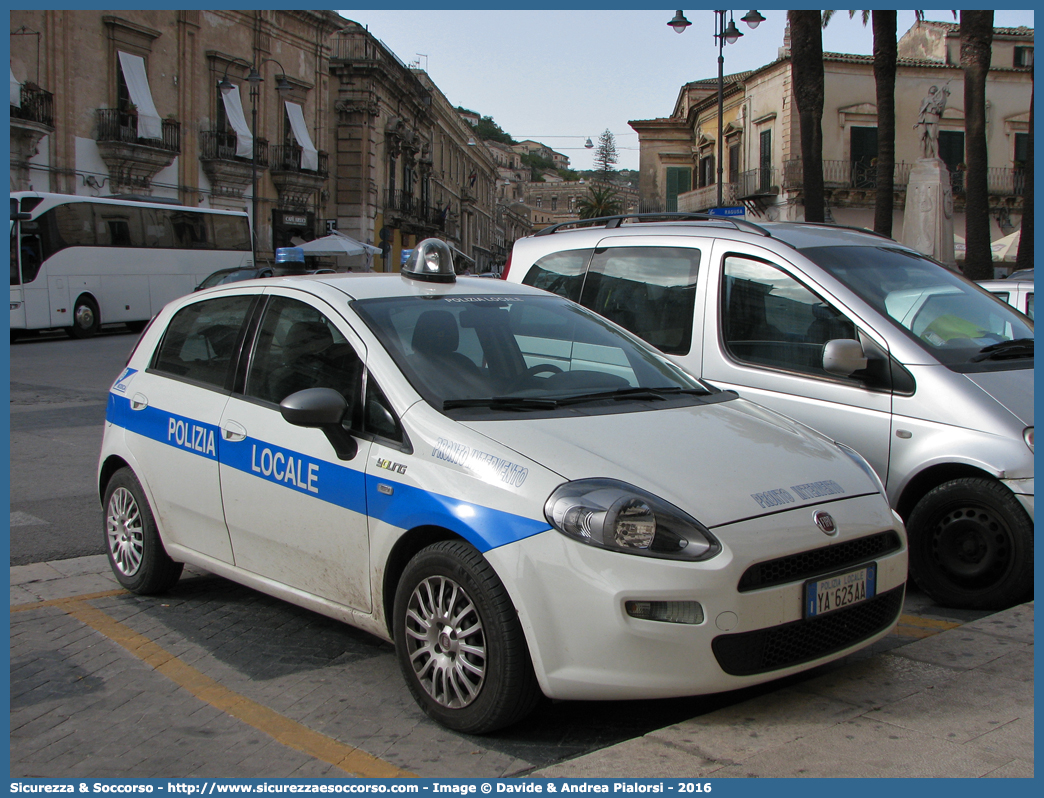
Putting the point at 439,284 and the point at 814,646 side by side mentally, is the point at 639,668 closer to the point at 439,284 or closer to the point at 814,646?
the point at 814,646

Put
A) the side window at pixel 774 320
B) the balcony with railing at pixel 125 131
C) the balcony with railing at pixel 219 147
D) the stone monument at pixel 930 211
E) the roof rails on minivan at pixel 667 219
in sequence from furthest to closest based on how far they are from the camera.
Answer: the balcony with railing at pixel 219 147 → the balcony with railing at pixel 125 131 → the stone monument at pixel 930 211 → the roof rails on minivan at pixel 667 219 → the side window at pixel 774 320

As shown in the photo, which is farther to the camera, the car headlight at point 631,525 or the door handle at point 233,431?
the door handle at point 233,431

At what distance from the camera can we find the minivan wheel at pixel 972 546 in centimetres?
448

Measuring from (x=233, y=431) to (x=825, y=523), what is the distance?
244 cm

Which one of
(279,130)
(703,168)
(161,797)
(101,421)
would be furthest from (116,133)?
(161,797)

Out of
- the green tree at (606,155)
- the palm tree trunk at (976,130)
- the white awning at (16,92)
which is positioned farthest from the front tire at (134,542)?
the green tree at (606,155)

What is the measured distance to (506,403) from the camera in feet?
12.4

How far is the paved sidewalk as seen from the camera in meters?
2.95

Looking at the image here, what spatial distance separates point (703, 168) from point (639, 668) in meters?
46.9

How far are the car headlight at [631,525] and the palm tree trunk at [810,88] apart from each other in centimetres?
1912

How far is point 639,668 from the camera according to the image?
310 cm

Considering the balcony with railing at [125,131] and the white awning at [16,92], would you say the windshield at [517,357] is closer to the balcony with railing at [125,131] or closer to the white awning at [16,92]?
the white awning at [16,92]

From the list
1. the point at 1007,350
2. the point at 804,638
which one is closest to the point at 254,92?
the point at 1007,350

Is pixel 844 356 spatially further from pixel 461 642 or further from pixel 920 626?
pixel 461 642
